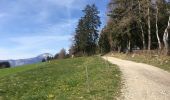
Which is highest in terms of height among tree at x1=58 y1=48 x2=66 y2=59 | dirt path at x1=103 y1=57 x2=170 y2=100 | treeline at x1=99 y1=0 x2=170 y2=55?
treeline at x1=99 y1=0 x2=170 y2=55

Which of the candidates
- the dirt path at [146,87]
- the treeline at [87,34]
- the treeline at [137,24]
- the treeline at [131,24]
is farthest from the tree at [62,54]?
the dirt path at [146,87]

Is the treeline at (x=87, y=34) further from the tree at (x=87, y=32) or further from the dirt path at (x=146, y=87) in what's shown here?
the dirt path at (x=146, y=87)

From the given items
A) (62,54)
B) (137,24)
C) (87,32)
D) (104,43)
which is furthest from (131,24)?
(62,54)

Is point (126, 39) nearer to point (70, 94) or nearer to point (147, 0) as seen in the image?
point (147, 0)

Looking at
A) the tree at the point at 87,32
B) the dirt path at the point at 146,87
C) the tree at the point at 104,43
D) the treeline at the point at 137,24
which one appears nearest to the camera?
the dirt path at the point at 146,87

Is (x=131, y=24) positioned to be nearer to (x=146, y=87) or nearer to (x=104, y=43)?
(x=104, y=43)

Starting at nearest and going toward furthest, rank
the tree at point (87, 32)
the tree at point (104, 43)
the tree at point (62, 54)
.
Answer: the tree at point (104, 43) < the tree at point (87, 32) < the tree at point (62, 54)

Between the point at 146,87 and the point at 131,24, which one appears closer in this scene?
the point at 146,87

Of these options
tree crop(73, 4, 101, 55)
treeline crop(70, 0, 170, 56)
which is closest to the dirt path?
treeline crop(70, 0, 170, 56)

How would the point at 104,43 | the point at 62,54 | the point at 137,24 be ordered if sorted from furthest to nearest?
the point at 62,54, the point at 104,43, the point at 137,24

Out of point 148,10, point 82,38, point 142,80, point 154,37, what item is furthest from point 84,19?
point 142,80

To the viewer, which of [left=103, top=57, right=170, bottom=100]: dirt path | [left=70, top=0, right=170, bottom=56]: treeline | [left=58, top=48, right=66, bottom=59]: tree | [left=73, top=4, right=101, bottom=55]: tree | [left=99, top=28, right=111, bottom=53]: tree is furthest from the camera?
[left=58, top=48, right=66, bottom=59]: tree

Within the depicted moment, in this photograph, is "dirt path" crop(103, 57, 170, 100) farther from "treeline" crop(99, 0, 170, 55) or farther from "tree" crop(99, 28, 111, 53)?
"tree" crop(99, 28, 111, 53)

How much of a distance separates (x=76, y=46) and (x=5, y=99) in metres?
90.8
